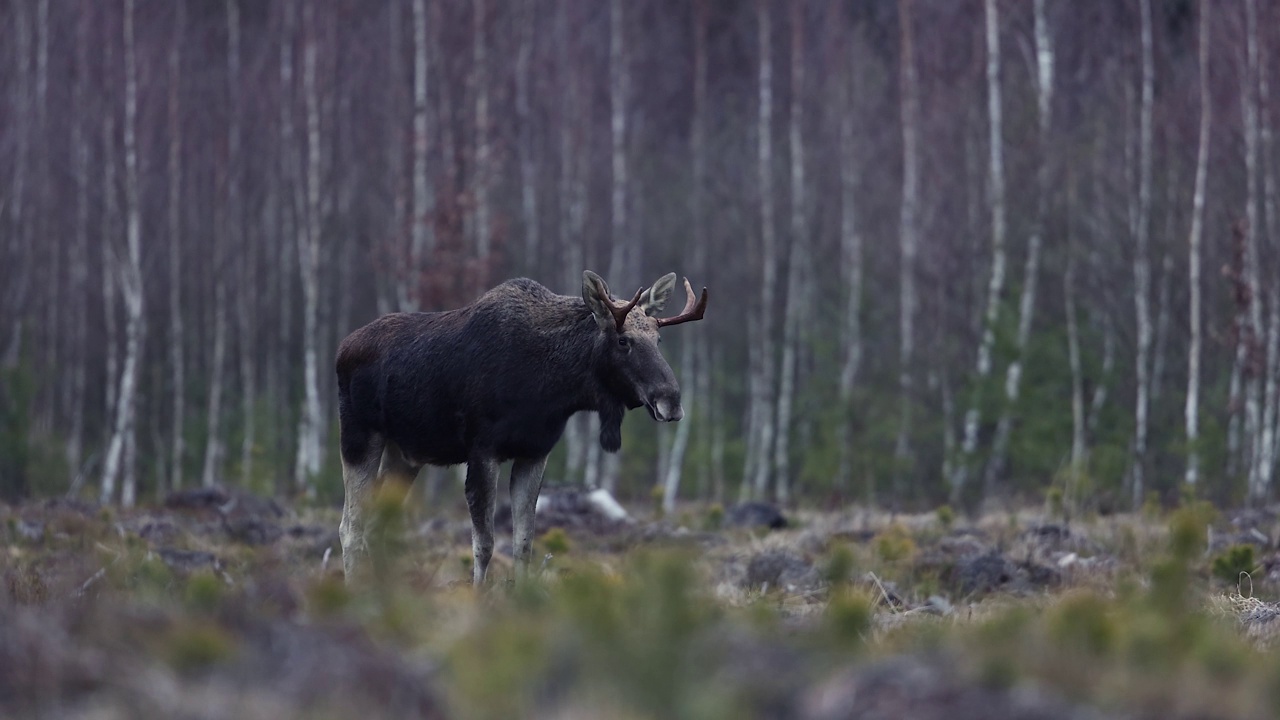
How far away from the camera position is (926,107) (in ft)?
92.2

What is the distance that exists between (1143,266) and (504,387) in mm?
15216

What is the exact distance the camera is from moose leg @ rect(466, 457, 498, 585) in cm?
909

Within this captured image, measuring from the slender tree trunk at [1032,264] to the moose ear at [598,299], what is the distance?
12156 mm

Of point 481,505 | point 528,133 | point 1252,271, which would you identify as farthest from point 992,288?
point 481,505

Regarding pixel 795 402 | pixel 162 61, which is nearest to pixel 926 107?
pixel 795 402

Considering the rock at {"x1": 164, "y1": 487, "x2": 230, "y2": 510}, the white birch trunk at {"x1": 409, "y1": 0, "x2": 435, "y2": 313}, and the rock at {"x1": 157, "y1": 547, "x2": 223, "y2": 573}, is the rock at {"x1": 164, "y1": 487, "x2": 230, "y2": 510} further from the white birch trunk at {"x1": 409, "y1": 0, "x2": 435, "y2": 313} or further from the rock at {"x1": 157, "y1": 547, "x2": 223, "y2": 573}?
the white birch trunk at {"x1": 409, "y1": 0, "x2": 435, "y2": 313}

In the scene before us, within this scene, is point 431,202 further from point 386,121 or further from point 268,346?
point 268,346

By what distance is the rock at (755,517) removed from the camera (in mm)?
14898

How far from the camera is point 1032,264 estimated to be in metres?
22.2

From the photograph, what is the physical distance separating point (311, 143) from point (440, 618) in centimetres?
2162

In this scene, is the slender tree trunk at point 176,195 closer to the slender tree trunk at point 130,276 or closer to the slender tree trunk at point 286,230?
the slender tree trunk at point 286,230

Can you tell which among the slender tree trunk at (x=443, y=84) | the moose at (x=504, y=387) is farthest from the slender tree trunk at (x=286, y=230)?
the moose at (x=504, y=387)

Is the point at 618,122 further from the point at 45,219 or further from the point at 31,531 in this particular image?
the point at 31,531

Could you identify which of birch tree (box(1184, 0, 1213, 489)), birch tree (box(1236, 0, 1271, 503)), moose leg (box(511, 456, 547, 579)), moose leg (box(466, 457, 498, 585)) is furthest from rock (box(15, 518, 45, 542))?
birch tree (box(1236, 0, 1271, 503))
